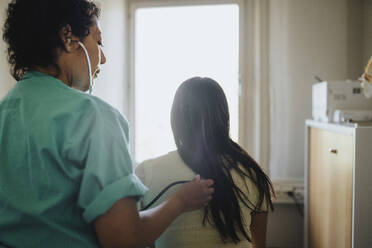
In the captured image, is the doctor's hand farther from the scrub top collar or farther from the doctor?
the scrub top collar

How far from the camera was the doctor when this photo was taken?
505 millimetres

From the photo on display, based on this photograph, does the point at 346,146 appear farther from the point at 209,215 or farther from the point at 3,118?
the point at 3,118

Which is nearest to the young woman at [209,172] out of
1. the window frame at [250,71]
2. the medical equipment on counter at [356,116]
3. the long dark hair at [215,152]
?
the long dark hair at [215,152]

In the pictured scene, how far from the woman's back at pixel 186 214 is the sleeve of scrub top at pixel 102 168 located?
17.2 inches

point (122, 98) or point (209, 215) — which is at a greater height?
point (122, 98)

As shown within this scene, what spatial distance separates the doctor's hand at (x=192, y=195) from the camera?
25.9 inches

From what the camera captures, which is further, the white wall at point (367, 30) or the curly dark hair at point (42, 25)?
the white wall at point (367, 30)

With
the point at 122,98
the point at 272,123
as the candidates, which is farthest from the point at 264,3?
the point at 122,98

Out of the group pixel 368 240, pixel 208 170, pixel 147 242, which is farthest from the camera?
pixel 368 240

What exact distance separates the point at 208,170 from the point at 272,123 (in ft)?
5.06

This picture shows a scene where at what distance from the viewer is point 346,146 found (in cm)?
139

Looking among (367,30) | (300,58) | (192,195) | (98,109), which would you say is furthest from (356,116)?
(98,109)

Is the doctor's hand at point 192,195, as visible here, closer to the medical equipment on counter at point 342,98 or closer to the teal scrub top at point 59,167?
the teal scrub top at point 59,167

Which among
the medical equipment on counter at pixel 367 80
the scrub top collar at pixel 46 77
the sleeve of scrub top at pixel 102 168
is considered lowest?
the sleeve of scrub top at pixel 102 168
